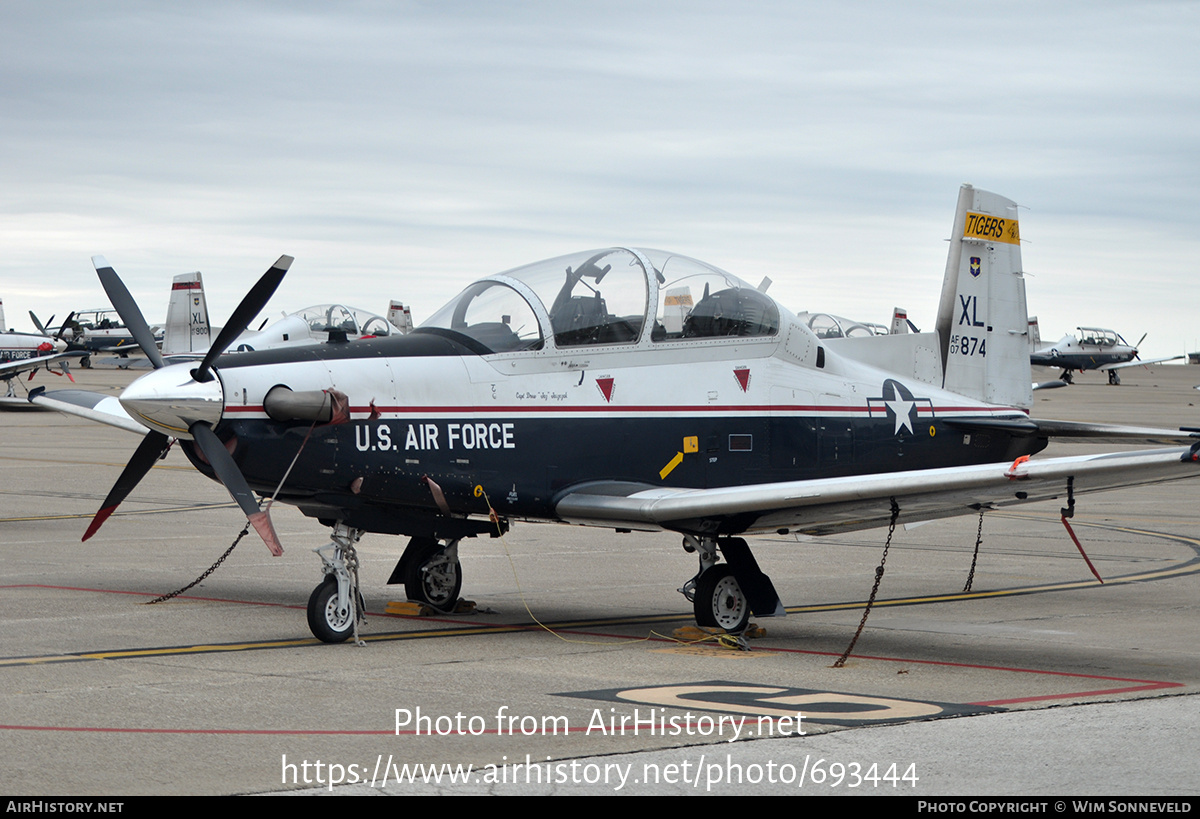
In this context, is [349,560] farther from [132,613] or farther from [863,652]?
[863,652]

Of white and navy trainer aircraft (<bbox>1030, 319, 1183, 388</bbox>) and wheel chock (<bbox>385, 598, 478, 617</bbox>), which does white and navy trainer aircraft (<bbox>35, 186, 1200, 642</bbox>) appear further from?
white and navy trainer aircraft (<bbox>1030, 319, 1183, 388</bbox>)

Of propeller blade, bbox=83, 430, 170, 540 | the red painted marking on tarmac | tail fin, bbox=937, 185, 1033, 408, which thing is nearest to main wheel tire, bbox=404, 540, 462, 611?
the red painted marking on tarmac

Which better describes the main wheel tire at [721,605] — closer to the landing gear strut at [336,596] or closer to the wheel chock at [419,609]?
the wheel chock at [419,609]

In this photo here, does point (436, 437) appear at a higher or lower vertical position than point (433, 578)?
higher

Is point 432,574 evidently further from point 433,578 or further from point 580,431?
point 580,431

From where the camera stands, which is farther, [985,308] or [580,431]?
[985,308]

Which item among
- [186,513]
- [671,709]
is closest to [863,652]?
[671,709]

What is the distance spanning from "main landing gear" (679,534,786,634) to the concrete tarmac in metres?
0.28

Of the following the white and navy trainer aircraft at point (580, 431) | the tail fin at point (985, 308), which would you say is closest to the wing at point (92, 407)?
the white and navy trainer aircraft at point (580, 431)

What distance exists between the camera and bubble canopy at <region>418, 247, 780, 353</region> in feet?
32.9

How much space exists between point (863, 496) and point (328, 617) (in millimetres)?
3805

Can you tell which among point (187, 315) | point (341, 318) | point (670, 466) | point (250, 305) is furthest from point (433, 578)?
point (187, 315)

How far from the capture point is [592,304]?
1020 centimetres

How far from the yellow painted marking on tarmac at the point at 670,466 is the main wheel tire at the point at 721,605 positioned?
0.88 meters
